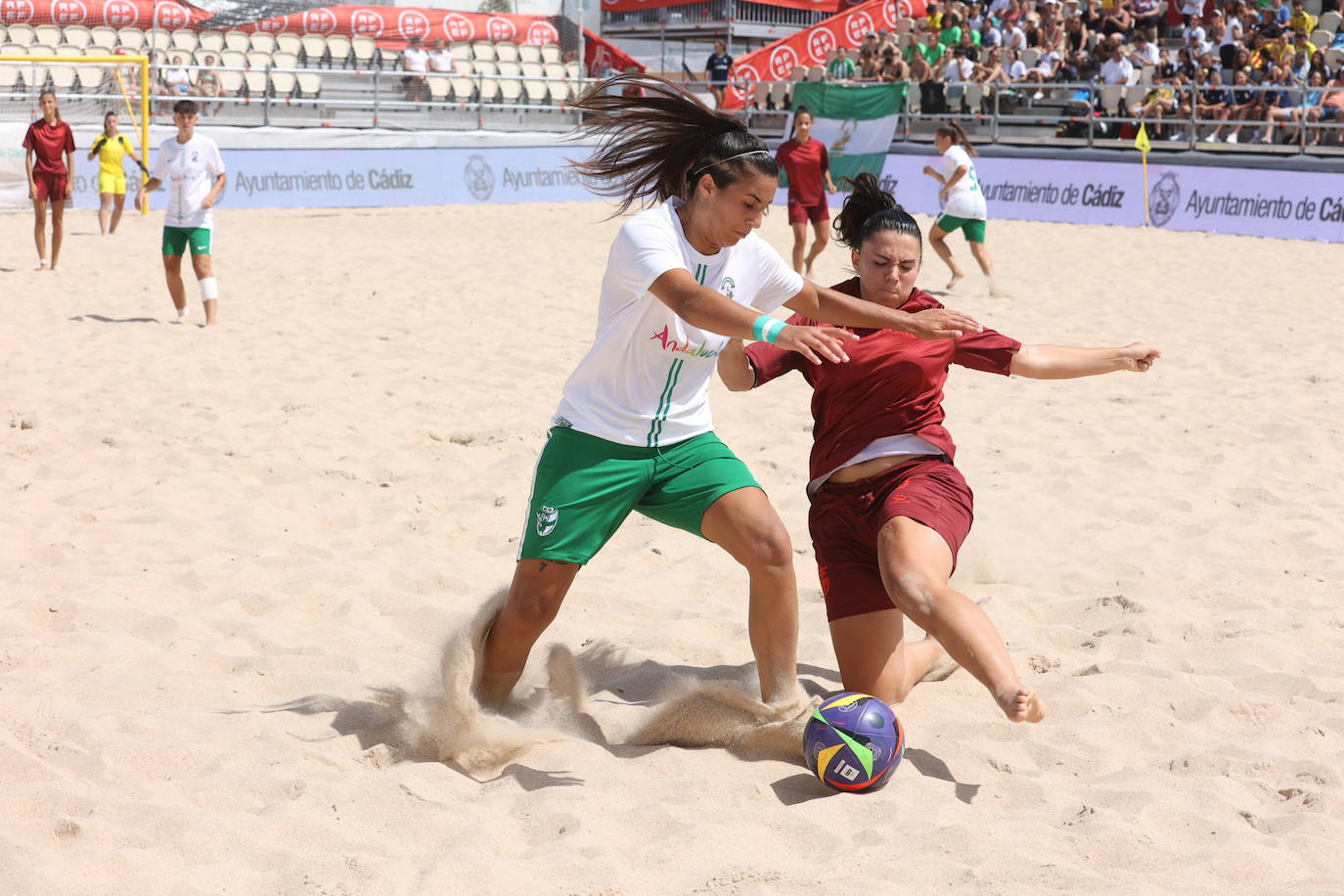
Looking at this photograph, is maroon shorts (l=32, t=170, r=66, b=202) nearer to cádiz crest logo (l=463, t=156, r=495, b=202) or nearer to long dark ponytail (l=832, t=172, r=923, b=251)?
cádiz crest logo (l=463, t=156, r=495, b=202)

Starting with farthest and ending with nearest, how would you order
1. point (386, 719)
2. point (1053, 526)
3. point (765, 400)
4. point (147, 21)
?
1. point (147, 21)
2. point (765, 400)
3. point (1053, 526)
4. point (386, 719)

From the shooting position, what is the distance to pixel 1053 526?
18.1 ft

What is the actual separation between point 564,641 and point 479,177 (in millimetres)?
17524

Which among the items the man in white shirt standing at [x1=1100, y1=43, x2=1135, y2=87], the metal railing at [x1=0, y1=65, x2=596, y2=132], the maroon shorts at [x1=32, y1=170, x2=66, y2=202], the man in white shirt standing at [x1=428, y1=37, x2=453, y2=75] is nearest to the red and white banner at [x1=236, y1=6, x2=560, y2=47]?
the man in white shirt standing at [x1=428, y1=37, x2=453, y2=75]

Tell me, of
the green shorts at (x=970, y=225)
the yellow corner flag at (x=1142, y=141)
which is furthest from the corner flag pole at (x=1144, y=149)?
the green shorts at (x=970, y=225)

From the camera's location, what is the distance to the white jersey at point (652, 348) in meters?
3.42

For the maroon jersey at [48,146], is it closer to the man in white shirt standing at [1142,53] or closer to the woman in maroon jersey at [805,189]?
the woman in maroon jersey at [805,189]

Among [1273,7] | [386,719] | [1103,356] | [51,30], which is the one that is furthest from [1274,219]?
[51,30]

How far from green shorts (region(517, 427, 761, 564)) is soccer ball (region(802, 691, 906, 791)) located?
64 centimetres

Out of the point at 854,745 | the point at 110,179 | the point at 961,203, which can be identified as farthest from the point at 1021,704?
the point at 110,179

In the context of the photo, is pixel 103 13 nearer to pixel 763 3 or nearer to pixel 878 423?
pixel 763 3

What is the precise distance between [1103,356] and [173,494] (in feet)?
12.8

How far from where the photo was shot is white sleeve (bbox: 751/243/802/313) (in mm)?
3619

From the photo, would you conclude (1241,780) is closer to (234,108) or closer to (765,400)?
(765,400)
